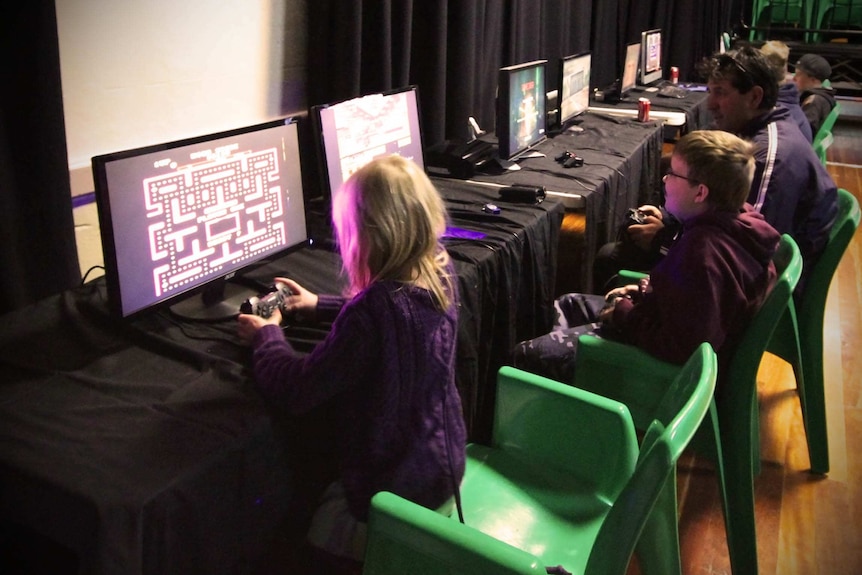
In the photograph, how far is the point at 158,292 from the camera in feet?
4.37

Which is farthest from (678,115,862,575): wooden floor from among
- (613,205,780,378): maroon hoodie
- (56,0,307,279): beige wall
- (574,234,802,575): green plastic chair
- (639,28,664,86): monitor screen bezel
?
(639,28,664,86): monitor screen bezel

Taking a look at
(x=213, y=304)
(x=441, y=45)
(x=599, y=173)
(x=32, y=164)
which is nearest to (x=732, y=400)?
(x=213, y=304)

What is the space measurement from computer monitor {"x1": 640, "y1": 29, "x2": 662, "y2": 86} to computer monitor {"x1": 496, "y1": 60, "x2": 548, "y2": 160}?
6.68ft

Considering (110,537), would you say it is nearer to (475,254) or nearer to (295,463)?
(295,463)

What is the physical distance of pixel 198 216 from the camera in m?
1.35

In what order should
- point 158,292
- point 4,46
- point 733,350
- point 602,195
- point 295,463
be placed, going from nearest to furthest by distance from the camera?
point 295,463 < point 158,292 < point 4,46 < point 733,350 < point 602,195

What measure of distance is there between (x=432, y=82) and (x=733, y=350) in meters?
1.79

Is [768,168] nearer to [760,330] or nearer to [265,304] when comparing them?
[760,330]

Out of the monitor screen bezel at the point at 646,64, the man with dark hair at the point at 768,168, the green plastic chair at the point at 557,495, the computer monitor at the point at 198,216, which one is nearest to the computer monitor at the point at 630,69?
the monitor screen bezel at the point at 646,64

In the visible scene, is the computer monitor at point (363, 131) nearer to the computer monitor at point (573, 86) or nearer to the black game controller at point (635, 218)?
the black game controller at point (635, 218)

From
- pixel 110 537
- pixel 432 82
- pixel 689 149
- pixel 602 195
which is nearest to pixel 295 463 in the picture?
pixel 110 537

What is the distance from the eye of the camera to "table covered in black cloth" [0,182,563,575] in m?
0.97

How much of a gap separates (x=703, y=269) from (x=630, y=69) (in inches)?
135

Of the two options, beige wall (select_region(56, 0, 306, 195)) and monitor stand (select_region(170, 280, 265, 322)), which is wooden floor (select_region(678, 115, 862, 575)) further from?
beige wall (select_region(56, 0, 306, 195))
